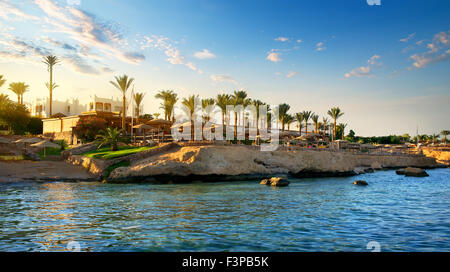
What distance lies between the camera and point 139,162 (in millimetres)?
27781

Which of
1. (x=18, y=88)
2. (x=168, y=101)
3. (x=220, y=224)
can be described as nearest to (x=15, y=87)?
(x=18, y=88)

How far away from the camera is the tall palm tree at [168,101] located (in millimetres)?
58812

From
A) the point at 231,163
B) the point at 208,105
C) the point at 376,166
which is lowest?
the point at 376,166

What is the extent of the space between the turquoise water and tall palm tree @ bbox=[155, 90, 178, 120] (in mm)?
43176

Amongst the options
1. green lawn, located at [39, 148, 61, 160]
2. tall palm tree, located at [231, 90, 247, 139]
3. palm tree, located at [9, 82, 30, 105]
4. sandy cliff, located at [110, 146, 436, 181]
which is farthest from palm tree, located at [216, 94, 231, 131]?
palm tree, located at [9, 82, 30, 105]

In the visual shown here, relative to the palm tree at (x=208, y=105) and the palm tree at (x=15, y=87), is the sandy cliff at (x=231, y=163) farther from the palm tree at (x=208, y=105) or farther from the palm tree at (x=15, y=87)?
the palm tree at (x=15, y=87)

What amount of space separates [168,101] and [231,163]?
108ft

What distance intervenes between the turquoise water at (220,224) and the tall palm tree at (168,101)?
43.2 m

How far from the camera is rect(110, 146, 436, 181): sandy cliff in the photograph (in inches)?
1053

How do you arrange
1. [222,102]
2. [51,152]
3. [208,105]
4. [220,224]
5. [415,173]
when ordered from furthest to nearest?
1. [208,105]
2. [222,102]
3. [51,152]
4. [415,173]
5. [220,224]

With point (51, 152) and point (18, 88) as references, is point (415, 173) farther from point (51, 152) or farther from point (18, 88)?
point (18, 88)

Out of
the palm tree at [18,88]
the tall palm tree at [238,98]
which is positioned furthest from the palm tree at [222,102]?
the palm tree at [18,88]

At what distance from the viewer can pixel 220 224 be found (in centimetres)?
1050

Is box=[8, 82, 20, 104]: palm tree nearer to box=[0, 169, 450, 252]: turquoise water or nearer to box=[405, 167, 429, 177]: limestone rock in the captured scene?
box=[0, 169, 450, 252]: turquoise water
